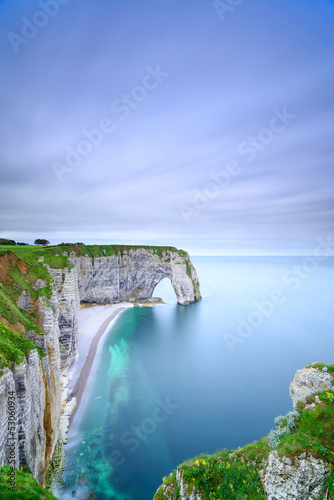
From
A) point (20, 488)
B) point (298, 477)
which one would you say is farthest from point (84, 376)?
point (298, 477)

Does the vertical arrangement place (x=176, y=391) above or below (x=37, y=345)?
below

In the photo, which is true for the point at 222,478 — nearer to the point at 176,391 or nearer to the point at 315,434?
the point at 315,434

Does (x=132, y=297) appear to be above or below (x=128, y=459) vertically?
above

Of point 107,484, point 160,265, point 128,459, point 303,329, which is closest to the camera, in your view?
point 107,484

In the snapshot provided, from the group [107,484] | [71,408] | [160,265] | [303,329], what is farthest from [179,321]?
[107,484]

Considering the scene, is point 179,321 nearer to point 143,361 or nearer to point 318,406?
point 143,361

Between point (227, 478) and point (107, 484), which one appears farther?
point (107, 484)
